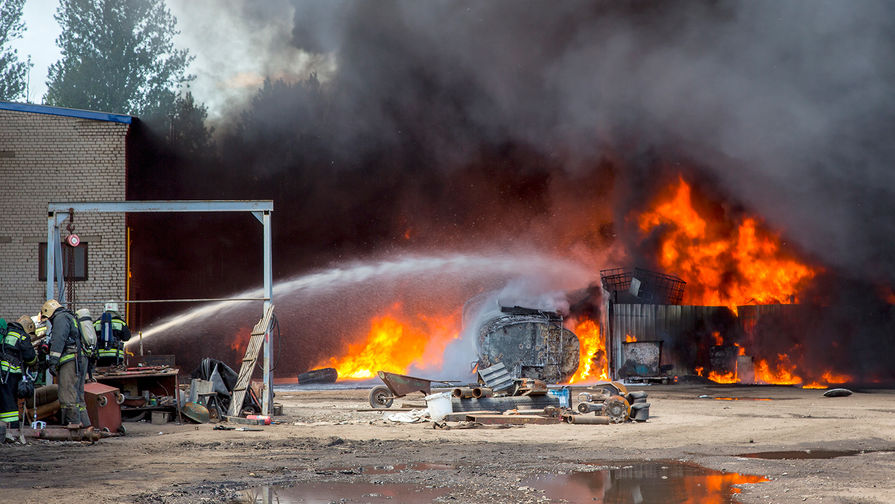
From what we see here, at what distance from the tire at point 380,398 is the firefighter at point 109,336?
541cm

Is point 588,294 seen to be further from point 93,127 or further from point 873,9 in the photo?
point 93,127

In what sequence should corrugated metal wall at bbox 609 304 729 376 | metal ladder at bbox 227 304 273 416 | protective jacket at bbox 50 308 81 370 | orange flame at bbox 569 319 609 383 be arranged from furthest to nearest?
orange flame at bbox 569 319 609 383
corrugated metal wall at bbox 609 304 729 376
metal ladder at bbox 227 304 273 416
protective jacket at bbox 50 308 81 370

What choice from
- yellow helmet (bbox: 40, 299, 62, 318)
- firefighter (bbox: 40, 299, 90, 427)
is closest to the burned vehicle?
firefighter (bbox: 40, 299, 90, 427)

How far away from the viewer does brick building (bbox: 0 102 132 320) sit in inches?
907

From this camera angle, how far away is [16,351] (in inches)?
474

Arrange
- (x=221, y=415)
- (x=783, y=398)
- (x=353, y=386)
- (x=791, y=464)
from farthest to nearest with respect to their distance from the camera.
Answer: (x=353, y=386) < (x=783, y=398) < (x=221, y=415) < (x=791, y=464)

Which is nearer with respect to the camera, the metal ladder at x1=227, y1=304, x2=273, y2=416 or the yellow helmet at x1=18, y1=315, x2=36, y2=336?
the yellow helmet at x1=18, y1=315, x2=36, y2=336

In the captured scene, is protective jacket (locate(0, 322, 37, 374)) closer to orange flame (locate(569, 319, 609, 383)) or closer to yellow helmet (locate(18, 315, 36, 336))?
yellow helmet (locate(18, 315, 36, 336))

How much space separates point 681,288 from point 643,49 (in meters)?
10.2

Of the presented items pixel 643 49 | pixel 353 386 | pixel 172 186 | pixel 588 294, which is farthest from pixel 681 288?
pixel 172 186

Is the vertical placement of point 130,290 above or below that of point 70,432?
above

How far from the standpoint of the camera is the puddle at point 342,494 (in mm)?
7766

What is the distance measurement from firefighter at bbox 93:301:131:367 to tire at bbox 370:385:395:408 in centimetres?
541

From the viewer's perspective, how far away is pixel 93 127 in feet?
78.1
